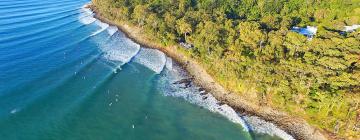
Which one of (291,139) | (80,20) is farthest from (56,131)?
(80,20)

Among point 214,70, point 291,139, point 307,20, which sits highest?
point 307,20

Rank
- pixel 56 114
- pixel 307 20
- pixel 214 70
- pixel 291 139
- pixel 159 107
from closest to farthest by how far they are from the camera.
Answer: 1. pixel 291 139
2. pixel 56 114
3. pixel 159 107
4. pixel 214 70
5. pixel 307 20

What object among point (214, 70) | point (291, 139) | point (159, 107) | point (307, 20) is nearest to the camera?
point (291, 139)

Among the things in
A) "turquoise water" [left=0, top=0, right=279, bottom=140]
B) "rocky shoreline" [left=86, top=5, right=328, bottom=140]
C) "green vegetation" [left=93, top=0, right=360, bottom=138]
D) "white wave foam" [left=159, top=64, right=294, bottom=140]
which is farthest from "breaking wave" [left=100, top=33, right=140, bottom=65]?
"white wave foam" [left=159, top=64, right=294, bottom=140]

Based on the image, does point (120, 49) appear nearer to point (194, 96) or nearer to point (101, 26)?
point (101, 26)

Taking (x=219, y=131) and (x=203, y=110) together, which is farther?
(x=203, y=110)

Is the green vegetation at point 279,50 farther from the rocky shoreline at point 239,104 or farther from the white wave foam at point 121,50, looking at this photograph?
the white wave foam at point 121,50

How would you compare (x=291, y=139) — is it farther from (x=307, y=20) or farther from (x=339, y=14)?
(x=339, y=14)
